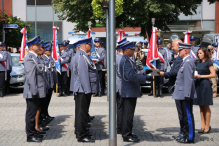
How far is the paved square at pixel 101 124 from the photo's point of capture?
23.5 feet

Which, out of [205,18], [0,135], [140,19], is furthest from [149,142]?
[205,18]

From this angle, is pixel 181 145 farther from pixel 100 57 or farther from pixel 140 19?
pixel 140 19

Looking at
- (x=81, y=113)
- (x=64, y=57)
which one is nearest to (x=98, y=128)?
(x=81, y=113)

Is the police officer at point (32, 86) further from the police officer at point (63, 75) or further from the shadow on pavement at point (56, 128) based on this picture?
the police officer at point (63, 75)

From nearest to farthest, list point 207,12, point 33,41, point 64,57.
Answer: point 33,41 < point 64,57 < point 207,12

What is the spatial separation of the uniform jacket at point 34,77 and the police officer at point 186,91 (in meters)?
2.61

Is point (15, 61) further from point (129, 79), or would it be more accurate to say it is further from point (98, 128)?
point (129, 79)

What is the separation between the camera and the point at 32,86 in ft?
22.8

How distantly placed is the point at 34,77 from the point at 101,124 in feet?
8.62

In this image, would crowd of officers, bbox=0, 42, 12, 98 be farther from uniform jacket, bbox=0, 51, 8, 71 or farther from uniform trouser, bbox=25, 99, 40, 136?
uniform trouser, bbox=25, 99, 40, 136

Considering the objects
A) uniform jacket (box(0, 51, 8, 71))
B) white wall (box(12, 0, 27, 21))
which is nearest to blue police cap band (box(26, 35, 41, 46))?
uniform jacket (box(0, 51, 8, 71))

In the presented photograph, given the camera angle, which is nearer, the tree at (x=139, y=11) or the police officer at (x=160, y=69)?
the police officer at (x=160, y=69)

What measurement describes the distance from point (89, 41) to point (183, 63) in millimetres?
1912

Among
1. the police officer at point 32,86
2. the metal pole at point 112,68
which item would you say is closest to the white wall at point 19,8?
the police officer at point 32,86
